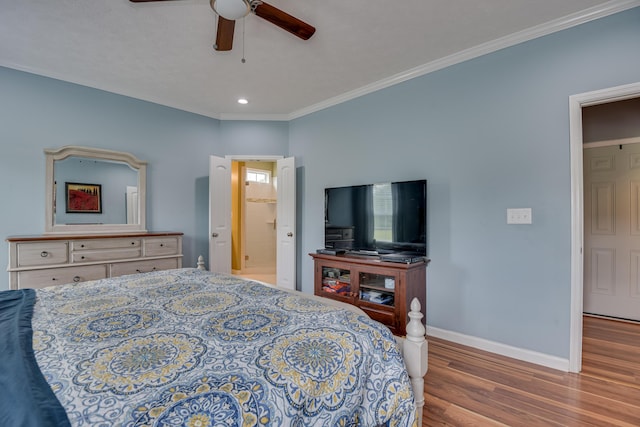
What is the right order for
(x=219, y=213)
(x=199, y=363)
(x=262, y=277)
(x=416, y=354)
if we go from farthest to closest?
(x=262, y=277) → (x=219, y=213) → (x=416, y=354) → (x=199, y=363)

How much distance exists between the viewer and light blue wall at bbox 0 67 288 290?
2.86 metres

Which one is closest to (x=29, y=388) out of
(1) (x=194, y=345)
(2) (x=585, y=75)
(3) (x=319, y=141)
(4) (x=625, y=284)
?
(1) (x=194, y=345)

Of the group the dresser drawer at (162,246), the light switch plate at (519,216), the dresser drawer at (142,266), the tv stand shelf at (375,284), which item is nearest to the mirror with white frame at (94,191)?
the dresser drawer at (162,246)

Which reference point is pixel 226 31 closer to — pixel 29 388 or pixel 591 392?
pixel 29 388

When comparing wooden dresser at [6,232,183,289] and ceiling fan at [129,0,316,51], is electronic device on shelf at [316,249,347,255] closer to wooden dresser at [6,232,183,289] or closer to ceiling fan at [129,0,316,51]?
wooden dresser at [6,232,183,289]

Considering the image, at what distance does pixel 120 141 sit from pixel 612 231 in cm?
553

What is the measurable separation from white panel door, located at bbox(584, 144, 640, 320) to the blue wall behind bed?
1.77 meters

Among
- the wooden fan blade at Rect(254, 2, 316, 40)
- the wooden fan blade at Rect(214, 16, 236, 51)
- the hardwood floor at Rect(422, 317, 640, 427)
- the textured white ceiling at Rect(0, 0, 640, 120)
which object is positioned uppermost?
the textured white ceiling at Rect(0, 0, 640, 120)

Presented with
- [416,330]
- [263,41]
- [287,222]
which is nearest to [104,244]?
[287,222]

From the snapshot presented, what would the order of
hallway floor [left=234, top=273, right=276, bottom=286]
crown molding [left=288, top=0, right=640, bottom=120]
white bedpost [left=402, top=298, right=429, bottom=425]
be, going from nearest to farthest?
white bedpost [left=402, top=298, right=429, bottom=425] < crown molding [left=288, top=0, right=640, bottom=120] < hallway floor [left=234, top=273, right=276, bottom=286]

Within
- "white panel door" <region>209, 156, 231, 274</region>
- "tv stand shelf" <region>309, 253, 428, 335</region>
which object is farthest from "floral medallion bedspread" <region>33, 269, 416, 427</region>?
"white panel door" <region>209, 156, 231, 274</region>

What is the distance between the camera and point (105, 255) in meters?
3.01

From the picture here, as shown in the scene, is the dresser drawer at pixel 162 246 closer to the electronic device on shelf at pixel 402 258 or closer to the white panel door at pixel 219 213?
the white panel door at pixel 219 213

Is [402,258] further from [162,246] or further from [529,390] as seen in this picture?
[162,246]
